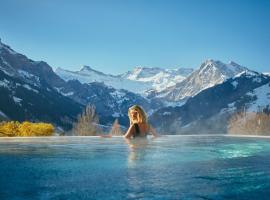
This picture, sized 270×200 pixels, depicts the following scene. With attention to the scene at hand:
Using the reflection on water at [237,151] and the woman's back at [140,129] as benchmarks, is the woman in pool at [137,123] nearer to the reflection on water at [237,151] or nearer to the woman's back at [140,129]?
the woman's back at [140,129]

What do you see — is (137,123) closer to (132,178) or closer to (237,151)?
(237,151)

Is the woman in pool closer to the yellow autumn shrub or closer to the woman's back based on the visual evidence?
the woman's back

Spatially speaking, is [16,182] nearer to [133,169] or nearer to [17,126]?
[133,169]

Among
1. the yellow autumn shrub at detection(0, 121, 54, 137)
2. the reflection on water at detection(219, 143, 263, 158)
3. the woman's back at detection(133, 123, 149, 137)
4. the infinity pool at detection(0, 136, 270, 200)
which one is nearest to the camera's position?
the infinity pool at detection(0, 136, 270, 200)

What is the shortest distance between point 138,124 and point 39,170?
12749 mm

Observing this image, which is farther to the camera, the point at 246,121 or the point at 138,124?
the point at 246,121

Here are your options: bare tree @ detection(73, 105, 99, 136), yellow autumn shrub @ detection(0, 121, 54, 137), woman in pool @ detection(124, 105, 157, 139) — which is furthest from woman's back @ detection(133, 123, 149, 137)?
bare tree @ detection(73, 105, 99, 136)

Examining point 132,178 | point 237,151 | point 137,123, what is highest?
point 137,123

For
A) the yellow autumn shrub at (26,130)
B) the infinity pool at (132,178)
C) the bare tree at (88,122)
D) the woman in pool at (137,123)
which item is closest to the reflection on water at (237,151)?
the infinity pool at (132,178)

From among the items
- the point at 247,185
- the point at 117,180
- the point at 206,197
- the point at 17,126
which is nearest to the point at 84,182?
the point at 117,180

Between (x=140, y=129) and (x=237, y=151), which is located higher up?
(x=140, y=129)

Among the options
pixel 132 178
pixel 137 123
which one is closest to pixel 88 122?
pixel 137 123

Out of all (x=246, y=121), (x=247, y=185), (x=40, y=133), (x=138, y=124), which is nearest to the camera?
(x=247, y=185)

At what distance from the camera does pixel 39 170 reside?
33.5 feet
